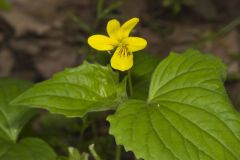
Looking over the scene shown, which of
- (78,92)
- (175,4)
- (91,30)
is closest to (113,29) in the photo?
(78,92)

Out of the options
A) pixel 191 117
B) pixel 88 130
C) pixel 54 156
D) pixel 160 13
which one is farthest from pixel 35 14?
pixel 191 117

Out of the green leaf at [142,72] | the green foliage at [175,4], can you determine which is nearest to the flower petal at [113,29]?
the green leaf at [142,72]

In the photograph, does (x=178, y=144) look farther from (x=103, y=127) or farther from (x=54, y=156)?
(x=103, y=127)

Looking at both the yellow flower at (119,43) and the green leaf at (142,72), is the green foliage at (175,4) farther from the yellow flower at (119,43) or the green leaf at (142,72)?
the yellow flower at (119,43)

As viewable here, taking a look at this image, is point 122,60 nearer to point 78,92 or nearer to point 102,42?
point 102,42

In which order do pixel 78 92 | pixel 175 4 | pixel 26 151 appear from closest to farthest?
pixel 78 92
pixel 26 151
pixel 175 4
